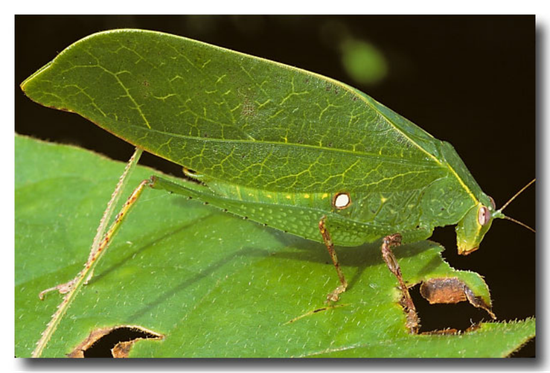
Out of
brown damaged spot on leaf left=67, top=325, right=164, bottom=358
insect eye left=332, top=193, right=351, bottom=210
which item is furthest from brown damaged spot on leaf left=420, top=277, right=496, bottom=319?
brown damaged spot on leaf left=67, top=325, right=164, bottom=358

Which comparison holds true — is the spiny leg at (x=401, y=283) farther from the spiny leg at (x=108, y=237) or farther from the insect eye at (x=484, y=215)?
the spiny leg at (x=108, y=237)

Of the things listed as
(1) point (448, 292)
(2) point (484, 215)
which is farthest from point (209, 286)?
(2) point (484, 215)

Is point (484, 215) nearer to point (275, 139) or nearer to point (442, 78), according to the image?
point (442, 78)

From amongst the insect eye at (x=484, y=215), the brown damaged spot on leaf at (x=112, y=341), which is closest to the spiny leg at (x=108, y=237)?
the brown damaged spot on leaf at (x=112, y=341)

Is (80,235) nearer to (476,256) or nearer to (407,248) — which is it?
(407,248)

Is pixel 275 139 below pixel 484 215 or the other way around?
the other way around
